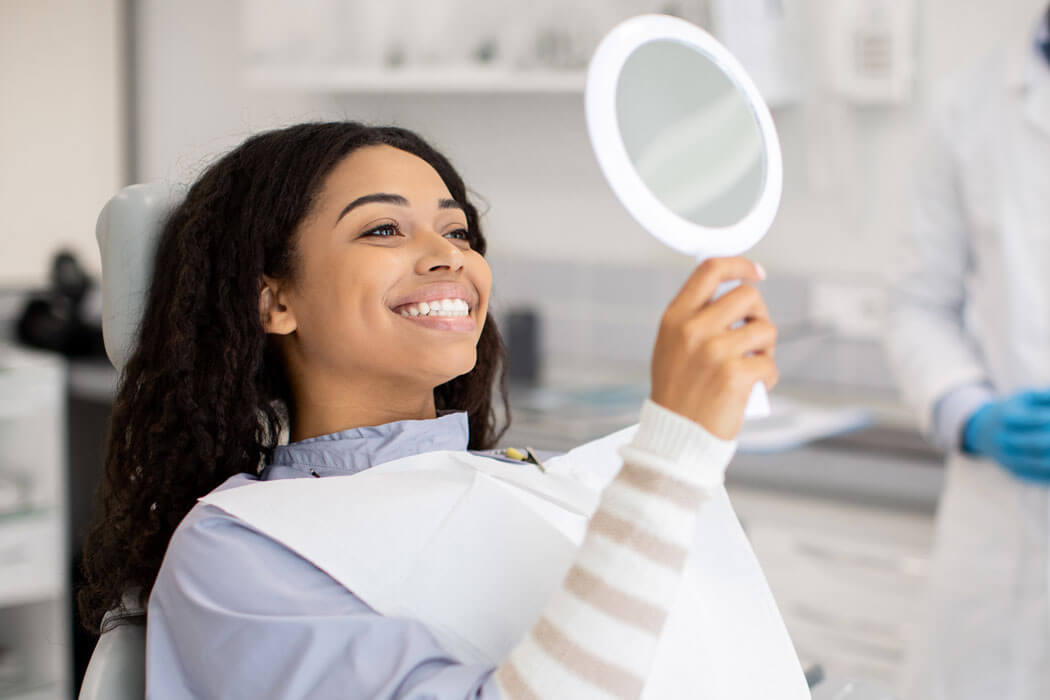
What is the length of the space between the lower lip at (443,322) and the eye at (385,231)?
93 millimetres

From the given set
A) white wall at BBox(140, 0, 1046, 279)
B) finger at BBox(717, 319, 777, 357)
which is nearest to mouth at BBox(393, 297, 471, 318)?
finger at BBox(717, 319, 777, 357)

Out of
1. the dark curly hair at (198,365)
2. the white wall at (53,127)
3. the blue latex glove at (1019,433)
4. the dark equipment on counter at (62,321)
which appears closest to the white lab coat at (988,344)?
the blue latex glove at (1019,433)

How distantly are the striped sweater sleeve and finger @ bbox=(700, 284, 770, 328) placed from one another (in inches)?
2.8

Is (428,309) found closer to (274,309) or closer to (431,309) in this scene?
(431,309)

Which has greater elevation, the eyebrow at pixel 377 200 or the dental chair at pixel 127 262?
the eyebrow at pixel 377 200

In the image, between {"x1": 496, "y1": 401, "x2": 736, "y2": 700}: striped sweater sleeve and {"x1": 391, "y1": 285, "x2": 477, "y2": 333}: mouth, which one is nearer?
{"x1": 496, "y1": 401, "x2": 736, "y2": 700}: striped sweater sleeve

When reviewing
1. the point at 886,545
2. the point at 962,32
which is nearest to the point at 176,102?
the point at 962,32

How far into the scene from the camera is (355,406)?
3.51ft

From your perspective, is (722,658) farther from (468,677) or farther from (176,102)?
(176,102)

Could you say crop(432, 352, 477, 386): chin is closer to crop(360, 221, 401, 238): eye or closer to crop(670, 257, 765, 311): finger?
crop(360, 221, 401, 238): eye

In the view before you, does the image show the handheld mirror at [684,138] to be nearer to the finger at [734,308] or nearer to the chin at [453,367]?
the finger at [734,308]

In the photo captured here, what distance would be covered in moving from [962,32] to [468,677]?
2.14 meters

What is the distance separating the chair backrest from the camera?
36.7 inches

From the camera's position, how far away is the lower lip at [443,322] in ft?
3.26
